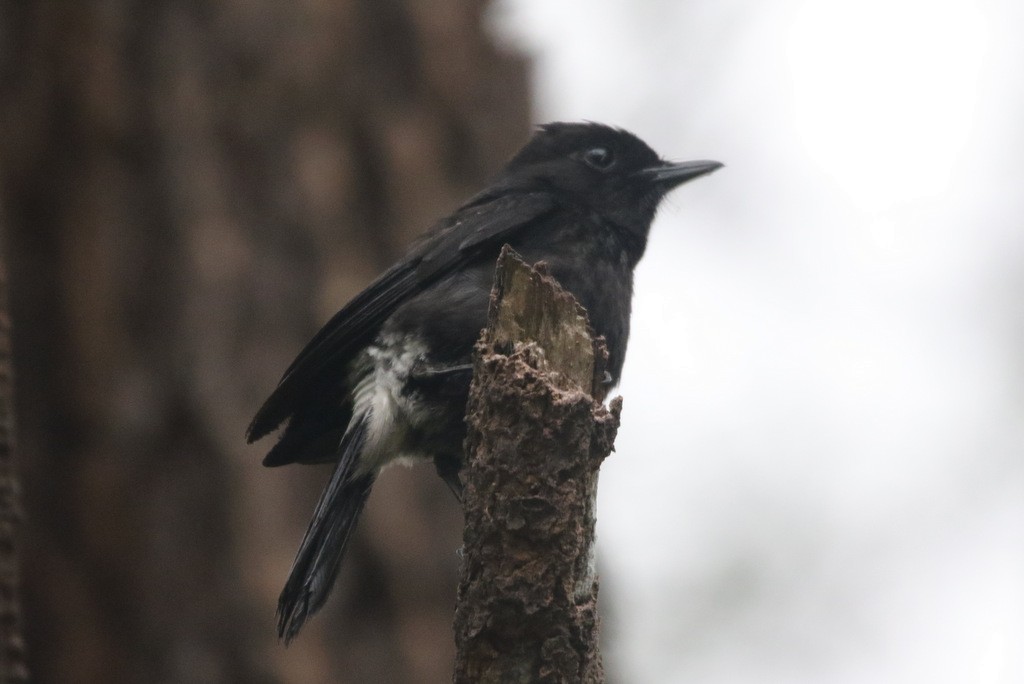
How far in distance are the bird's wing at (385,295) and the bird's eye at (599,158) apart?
72cm

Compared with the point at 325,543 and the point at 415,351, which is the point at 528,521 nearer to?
the point at 325,543

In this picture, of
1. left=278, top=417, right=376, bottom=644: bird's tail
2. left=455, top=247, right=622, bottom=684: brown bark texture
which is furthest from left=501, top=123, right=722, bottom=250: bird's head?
left=455, top=247, right=622, bottom=684: brown bark texture

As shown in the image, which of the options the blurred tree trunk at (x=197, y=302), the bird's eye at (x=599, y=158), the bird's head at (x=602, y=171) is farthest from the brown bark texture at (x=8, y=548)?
the bird's eye at (x=599, y=158)

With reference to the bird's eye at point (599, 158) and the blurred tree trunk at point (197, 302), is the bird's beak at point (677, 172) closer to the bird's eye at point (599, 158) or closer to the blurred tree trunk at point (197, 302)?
the bird's eye at point (599, 158)

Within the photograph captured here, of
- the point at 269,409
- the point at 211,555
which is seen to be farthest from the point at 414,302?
the point at 211,555

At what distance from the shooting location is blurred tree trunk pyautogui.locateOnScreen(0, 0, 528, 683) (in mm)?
4879

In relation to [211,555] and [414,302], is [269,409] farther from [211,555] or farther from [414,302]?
[211,555]

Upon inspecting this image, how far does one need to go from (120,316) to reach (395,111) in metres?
1.51

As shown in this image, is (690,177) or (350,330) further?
(690,177)

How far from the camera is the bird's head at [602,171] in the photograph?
17.1 ft

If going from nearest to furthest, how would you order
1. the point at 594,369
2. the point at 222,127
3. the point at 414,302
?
the point at 594,369, the point at 414,302, the point at 222,127

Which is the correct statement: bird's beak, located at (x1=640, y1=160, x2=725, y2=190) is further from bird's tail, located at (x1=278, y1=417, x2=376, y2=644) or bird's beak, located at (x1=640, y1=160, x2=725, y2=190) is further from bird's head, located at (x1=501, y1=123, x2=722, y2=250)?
bird's tail, located at (x1=278, y1=417, x2=376, y2=644)

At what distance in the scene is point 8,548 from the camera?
7.18ft

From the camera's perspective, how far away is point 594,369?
2979 millimetres
